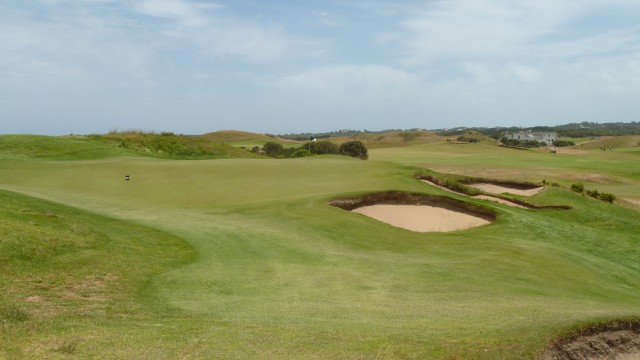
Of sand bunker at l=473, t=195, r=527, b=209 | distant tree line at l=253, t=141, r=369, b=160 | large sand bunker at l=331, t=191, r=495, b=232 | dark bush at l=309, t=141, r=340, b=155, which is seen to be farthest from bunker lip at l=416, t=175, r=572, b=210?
dark bush at l=309, t=141, r=340, b=155

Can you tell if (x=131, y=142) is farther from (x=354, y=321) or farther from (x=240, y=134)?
(x=240, y=134)

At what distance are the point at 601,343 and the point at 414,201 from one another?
17.5 m

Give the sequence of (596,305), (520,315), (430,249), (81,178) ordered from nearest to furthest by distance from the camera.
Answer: (520,315), (596,305), (430,249), (81,178)

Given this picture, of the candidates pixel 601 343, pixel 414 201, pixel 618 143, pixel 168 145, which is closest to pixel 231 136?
pixel 168 145

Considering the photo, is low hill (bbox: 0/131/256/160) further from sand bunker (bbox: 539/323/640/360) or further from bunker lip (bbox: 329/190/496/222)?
sand bunker (bbox: 539/323/640/360)

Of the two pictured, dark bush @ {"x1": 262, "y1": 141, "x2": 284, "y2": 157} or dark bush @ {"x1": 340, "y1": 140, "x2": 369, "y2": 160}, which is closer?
dark bush @ {"x1": 340, "y1": 140, "x2": 369, "y2": 160}

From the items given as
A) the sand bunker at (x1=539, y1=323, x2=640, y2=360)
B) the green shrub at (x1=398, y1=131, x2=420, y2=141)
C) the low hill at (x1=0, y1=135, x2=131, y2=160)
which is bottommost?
the sand bunker at (x1=539, y1=323, x2=640, y2=360)

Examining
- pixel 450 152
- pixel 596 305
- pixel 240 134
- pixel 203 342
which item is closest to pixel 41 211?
pixel 203 342

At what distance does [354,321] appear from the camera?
32.4 feet

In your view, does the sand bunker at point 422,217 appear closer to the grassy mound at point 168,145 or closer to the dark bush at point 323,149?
the grassy mound at point 168,145

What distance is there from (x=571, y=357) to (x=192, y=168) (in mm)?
27438

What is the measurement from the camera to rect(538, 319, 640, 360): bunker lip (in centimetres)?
942

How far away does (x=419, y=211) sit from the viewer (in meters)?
26.4

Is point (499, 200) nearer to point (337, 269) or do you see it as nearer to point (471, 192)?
point (471, 192)
